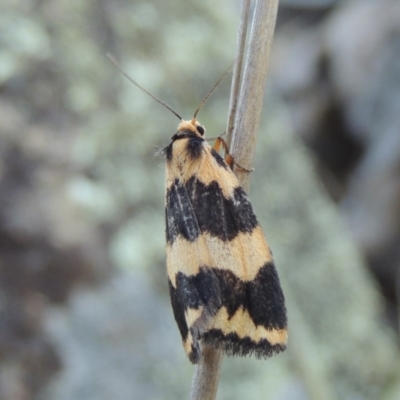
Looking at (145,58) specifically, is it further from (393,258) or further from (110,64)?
(393,258)

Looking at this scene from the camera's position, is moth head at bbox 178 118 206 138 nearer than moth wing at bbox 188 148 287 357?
No

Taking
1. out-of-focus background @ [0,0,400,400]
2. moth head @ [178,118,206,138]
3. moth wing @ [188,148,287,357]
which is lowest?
moth wing @ [188,148,287,357]

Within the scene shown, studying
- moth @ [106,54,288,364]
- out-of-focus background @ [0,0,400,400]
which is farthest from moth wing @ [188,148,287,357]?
out-of-focus background @ [0,0,400,400]

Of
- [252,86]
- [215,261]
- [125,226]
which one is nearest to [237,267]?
[215,261]

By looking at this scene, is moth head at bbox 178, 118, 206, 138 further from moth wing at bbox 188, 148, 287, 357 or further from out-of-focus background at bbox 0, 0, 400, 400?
out-of-focus background at bbox 0, 0, 400, 400

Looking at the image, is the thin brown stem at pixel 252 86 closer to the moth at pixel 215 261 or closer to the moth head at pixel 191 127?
the moth at pixel 215 261

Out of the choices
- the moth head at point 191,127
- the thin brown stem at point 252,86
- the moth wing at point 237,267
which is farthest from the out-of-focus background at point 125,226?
the thin brown stem at point 252,86

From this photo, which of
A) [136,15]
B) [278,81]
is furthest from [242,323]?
[278,81]
